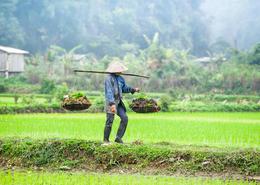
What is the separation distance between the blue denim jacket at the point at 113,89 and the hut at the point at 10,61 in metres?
23.1

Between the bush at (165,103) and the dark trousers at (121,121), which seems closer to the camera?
the dark trousers at (121,121)

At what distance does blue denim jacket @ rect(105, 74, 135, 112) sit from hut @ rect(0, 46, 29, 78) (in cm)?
2309

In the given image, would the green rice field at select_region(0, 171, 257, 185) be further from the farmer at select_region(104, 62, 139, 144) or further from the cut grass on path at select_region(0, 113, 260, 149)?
the cut grass on path at select_region(0, 113, 260, 149)

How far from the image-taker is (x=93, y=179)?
683cm

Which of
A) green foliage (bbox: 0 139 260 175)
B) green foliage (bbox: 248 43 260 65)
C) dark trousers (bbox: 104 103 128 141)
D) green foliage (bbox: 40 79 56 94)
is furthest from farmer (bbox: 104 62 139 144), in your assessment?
green foliage (bbox: 248 43 260 65)

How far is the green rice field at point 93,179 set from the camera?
6582 millimetres

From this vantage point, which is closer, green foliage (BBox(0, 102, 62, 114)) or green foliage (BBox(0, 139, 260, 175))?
green foliage (BBox(0, 139, 260, 175))

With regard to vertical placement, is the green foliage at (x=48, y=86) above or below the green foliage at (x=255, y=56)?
below

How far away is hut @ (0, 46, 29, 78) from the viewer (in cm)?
3106

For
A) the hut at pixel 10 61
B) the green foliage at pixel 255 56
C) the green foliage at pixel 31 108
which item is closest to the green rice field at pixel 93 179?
the green foliage at pixel 31 108

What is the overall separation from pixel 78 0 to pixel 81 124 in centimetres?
3458

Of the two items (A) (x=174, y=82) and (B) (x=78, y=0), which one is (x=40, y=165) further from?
(B) (x=78, y=0)

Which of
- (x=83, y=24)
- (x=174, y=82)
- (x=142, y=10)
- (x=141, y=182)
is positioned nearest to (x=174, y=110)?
(x=174, y=82)

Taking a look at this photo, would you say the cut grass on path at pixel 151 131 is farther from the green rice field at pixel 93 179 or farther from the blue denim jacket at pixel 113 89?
the green rice field at pixel 93 179
